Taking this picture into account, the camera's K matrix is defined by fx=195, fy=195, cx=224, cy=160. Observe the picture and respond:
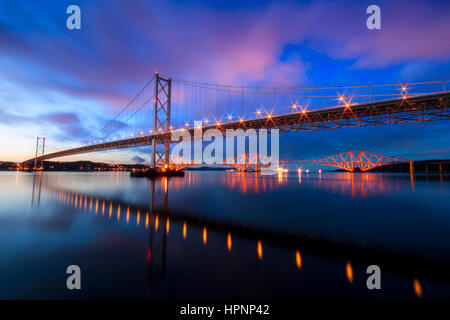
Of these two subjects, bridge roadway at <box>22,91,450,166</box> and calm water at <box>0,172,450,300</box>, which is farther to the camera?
bridge roadway at <box>22,91,450,166</box>

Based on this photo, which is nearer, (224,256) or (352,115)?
(224,256)

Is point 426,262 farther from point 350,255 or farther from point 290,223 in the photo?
point 290,223

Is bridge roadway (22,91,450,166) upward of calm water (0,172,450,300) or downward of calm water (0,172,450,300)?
upward

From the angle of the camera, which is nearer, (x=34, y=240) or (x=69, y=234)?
(x=34, y=240)

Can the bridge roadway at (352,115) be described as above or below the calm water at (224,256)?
above

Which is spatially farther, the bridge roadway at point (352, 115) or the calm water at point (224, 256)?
the bridge roadway at point (352, 115)

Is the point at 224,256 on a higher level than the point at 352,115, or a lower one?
lower

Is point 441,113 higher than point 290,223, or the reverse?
point 441,113
